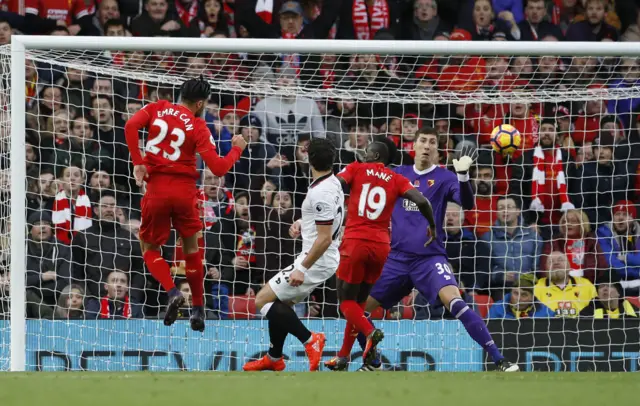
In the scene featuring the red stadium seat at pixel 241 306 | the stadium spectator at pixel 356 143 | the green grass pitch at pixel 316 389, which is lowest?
the red stadium seat at pixel 241 306

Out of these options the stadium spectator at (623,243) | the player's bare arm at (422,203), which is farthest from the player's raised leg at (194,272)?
the stadium spectator at (623,243)

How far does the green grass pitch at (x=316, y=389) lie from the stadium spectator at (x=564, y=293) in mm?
4014

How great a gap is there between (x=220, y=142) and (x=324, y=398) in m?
6.17

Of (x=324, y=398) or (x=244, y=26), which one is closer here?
(x=324, y=398)

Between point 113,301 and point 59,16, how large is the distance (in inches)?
159

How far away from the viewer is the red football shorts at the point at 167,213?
854 cm

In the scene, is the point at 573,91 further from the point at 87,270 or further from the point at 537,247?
the point at 87,270

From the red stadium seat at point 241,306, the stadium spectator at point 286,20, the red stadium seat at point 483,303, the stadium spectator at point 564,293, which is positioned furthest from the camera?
the stadium spectator at point 286,20

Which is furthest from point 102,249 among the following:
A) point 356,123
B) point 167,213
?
point 356,123

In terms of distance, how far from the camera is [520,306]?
11250mm

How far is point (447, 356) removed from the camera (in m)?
10.5

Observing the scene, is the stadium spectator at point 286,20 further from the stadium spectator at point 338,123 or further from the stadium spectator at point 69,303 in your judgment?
the stadium spectator at point 69,303

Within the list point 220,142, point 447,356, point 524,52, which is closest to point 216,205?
point 220,142

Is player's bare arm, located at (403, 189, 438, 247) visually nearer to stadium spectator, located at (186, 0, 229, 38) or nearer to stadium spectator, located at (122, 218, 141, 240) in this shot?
stadium spectator, located at (122, 218, 141, 240)
